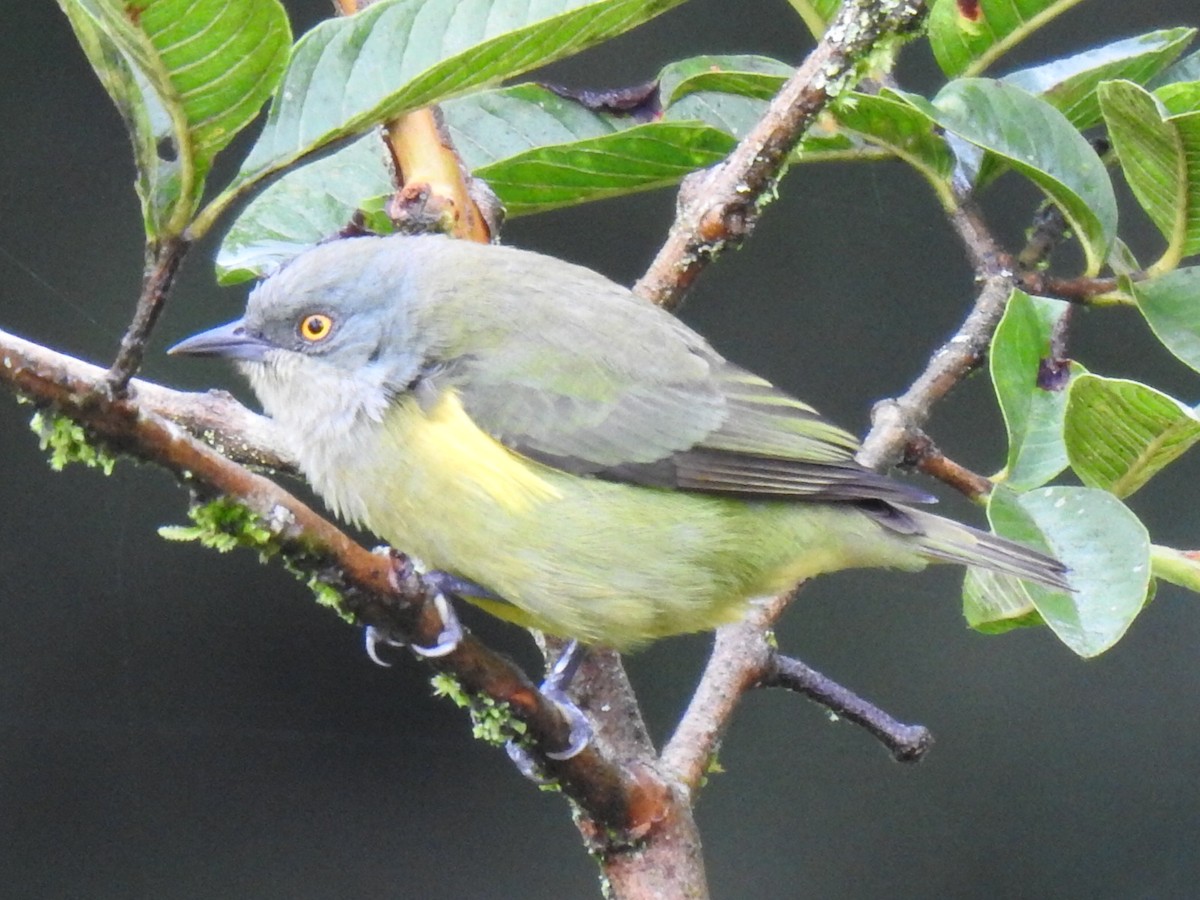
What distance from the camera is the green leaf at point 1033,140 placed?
2.28 meters

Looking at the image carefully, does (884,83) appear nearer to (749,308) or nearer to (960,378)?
(960,378)

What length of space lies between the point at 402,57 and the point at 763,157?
0.71 meters

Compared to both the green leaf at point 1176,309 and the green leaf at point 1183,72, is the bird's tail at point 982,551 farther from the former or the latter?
the green leaf at point 1183,72

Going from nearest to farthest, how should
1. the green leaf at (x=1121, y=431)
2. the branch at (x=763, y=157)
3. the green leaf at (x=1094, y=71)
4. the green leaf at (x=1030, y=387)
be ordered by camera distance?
the branch at (x=763, y=157)
the green leaf at (x=1121, y=431)
the green leaf at (x=1030, y=387)
the green leaf at (x=1094, y=71)

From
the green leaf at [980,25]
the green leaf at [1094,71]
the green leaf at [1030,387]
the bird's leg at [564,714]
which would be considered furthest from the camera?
the green leaf at [980,25]

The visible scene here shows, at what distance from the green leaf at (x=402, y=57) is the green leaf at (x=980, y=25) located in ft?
3.59

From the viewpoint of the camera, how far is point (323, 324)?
2525 mm

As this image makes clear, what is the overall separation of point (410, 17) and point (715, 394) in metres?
1.06

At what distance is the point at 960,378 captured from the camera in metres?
2.59

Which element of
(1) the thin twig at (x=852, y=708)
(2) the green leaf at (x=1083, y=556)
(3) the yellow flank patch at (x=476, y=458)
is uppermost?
(2) the green leaf at (x=1083, y=556)

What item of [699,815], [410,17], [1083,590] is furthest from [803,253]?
[410,17]

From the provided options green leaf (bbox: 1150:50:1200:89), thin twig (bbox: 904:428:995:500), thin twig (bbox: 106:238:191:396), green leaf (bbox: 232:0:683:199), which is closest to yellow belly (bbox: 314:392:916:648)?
thin twig (bbox: 904:428:995:500)

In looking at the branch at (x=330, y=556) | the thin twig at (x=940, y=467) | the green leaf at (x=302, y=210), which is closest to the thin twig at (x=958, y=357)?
the thin twig at (x=940, y=467)

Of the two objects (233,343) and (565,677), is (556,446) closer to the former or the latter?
(565,677)
